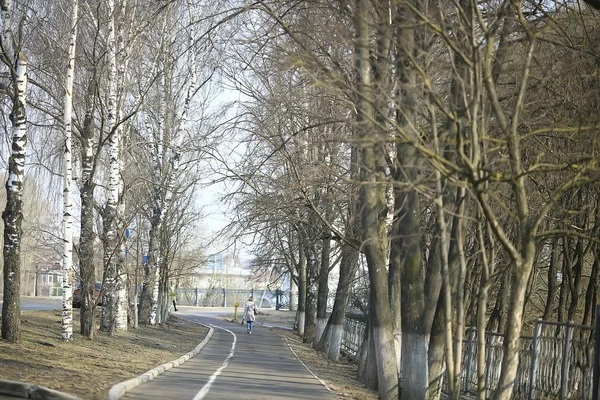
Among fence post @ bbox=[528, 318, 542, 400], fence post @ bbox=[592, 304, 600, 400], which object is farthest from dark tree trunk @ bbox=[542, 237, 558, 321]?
fence post @ bbox=[592, 304, 600, 400]

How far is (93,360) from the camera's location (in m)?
19.0

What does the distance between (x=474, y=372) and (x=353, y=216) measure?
4.62m

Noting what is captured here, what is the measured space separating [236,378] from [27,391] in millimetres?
8483

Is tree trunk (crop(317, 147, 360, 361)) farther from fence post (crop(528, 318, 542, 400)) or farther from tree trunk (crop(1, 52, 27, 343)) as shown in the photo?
tree trunk (crop(1, 52, 27, 343))

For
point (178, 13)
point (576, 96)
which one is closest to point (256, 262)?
point (178, 13)

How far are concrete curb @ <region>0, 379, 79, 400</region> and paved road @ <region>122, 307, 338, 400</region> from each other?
2.06m

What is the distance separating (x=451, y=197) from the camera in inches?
603

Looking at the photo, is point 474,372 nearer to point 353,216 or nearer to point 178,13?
point 353,216

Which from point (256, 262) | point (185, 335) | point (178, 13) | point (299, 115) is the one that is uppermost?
point (178, 13)

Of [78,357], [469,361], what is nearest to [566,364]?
[469,361]

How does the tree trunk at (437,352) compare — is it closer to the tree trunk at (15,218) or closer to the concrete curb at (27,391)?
the concrete curb at (27,391)

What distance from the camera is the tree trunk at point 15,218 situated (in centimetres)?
1739

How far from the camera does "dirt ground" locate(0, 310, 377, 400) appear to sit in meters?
14.7

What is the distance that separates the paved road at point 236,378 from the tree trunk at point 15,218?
298cm
